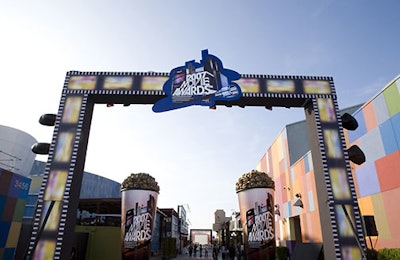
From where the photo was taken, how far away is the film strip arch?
20.4 feet

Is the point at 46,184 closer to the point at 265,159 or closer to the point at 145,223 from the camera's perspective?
the point at 145,223

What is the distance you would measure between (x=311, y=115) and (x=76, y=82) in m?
6.14

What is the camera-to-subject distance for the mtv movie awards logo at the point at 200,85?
7.45 m

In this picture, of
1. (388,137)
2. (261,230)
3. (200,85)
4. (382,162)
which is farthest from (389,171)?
(200,85)

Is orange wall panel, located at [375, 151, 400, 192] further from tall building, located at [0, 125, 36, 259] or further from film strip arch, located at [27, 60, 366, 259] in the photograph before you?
tall building, located at [0, 125, 36, 259]

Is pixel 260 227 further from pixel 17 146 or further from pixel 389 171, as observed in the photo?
pixel 17 146

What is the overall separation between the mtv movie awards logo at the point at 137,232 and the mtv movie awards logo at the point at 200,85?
2687 mm

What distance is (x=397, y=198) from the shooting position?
8.83 m

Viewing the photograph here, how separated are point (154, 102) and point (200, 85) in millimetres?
1311

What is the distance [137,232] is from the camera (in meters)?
6.78

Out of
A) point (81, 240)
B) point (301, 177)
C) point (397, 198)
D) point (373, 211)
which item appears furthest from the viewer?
point (301, 177)

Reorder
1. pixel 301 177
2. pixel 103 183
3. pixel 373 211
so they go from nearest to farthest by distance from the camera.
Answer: pixel 373 211
pixel 301 177
pixel 103 183

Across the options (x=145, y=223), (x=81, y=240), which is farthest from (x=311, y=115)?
(x=81, y=240)

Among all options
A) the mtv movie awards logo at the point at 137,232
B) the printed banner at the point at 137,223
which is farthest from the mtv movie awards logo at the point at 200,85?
the mtv movie awards logo at the point at 137,232
